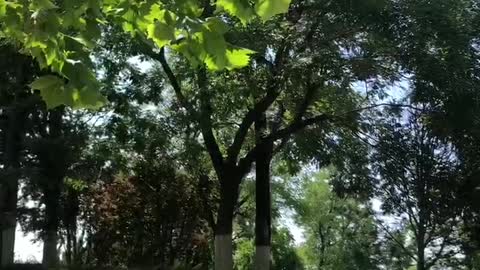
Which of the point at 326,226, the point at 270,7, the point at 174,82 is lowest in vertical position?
the point at 270,7

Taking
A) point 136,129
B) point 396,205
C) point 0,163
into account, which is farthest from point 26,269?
point 396,205

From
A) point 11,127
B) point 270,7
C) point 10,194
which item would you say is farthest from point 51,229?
point 270,7

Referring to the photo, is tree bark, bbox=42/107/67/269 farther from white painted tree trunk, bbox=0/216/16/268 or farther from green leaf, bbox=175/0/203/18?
green leaf, bbox=175/0/203/18

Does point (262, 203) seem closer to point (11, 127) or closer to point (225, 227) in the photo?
point (225, 227)

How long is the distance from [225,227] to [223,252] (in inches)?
26.5

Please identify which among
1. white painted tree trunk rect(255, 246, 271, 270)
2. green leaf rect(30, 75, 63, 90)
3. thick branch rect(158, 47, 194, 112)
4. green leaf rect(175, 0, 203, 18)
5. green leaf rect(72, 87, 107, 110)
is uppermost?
thick branch rect(158, 47, 194, 112)

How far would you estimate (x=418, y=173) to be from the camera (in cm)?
1992

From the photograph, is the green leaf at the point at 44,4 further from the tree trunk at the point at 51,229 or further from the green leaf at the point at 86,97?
the tree trunk at the point at 51,229

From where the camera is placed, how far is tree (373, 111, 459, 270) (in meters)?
19.6

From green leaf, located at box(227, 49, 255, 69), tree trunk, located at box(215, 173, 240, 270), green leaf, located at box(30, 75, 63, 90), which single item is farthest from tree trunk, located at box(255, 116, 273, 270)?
green leaf, located at box(30, 75, 63, 90)

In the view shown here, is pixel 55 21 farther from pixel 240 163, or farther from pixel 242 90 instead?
pixel 240 163

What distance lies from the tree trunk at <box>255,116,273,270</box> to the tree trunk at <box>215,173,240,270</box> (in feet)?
3.91

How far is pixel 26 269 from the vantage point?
1812 centimetres

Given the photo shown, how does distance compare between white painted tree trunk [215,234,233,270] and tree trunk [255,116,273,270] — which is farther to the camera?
tree trunk [255,116,273,270]
